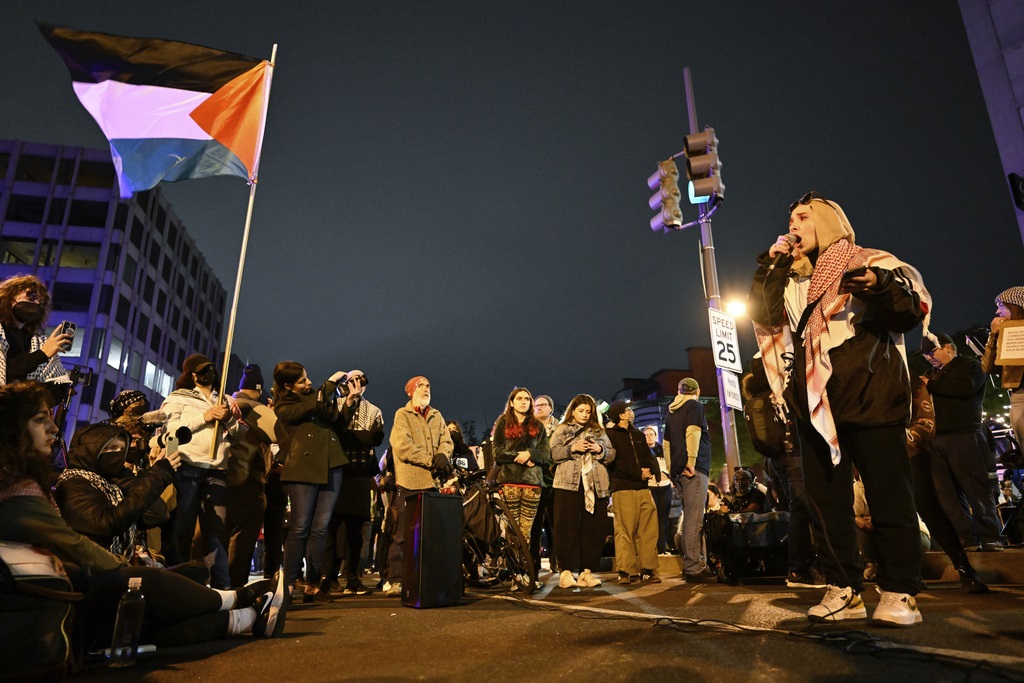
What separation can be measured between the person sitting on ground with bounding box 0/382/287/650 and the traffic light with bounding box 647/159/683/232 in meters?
10.5

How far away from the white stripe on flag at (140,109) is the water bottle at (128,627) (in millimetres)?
5071

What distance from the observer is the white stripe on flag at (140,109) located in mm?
6227

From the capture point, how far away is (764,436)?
607 cm

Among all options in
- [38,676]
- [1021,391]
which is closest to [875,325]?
[1021,391]

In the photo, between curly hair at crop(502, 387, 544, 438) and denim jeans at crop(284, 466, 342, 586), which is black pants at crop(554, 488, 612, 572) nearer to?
curly hair at crop(502, 387, 544, 438)

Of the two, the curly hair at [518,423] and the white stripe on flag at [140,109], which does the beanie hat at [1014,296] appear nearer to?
the curly hair at [518,423]

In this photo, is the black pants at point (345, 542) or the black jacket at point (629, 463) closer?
the black pants at point (345, 542)

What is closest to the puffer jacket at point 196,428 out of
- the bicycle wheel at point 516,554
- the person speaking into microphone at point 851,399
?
the bicycle wheel at point 516,554

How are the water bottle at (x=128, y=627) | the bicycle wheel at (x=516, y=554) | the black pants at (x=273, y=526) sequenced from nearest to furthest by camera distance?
the water bottle at (x=128, y=627), the bicycle wheel at (x=516, y=554), the black pants at (x=273, y=526)

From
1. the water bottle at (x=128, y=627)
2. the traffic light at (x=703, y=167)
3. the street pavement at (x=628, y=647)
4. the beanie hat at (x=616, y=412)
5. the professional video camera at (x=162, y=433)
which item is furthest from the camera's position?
the traffic light at (x=703, y=167)

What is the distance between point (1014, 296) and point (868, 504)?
Result: 11.3ft

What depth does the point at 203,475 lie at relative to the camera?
16.7ft

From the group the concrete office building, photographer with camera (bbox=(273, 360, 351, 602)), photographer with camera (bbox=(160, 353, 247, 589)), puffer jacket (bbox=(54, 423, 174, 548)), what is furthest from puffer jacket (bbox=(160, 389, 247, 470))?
the concrete office building

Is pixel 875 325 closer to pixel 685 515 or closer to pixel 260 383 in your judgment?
pixel 685 515
